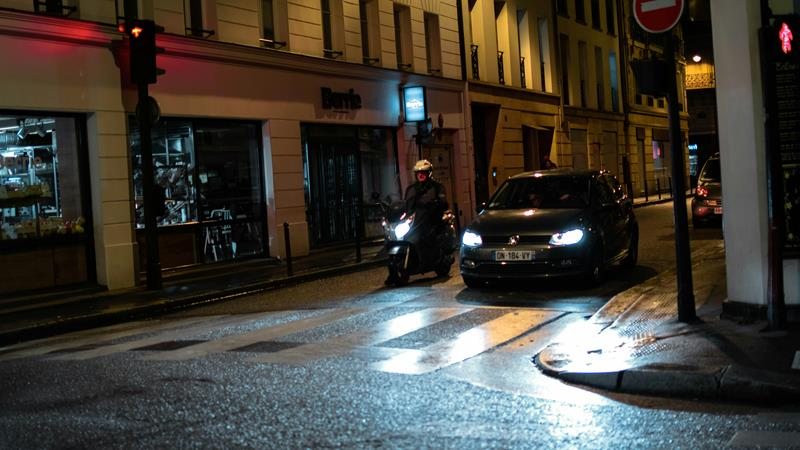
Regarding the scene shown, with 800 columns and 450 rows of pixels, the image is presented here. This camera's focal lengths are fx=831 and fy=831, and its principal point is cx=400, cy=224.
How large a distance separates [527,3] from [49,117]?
19.9m

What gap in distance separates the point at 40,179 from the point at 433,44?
13.5 meters

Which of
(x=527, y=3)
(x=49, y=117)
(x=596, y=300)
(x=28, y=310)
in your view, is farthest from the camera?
(x=527, y=3)

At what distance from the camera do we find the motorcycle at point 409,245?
12102 mm

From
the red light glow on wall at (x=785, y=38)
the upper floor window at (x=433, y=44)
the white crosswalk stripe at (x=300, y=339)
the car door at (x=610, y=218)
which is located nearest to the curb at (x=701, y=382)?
the white crosswalk stripe at (x=300, y=339)

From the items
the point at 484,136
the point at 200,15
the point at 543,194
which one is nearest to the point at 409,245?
the point at 543,194

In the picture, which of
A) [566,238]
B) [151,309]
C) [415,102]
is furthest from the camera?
[415,102]

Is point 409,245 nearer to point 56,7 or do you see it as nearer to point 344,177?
point 56,7

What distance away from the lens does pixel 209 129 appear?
17.0 meters

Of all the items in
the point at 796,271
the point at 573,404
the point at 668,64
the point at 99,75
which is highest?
the point at 99,75

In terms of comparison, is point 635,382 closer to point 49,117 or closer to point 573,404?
point 573,404

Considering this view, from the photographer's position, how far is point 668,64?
7.60 m

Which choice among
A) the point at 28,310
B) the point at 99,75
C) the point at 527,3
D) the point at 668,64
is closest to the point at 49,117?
the point at 99,75

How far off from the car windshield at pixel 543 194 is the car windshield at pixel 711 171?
332 inches

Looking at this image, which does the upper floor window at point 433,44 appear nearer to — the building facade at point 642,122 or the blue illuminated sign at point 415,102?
the blue illuminated sign at point 415,102
